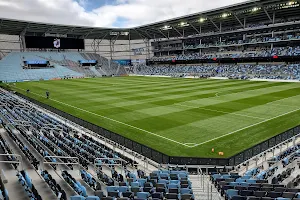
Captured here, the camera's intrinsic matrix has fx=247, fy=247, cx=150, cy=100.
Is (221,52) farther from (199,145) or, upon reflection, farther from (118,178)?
(118,178)

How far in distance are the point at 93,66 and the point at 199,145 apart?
84.5 m

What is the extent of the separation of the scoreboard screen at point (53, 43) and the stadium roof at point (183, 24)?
2.04m

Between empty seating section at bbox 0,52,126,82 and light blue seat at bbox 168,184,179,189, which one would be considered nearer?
light blue seat at bbox 168,184,179,189

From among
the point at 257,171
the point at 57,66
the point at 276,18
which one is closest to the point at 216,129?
the point at 257,171

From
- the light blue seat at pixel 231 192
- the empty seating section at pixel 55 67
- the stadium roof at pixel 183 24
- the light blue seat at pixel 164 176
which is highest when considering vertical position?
the stadium roof at pixel 183 24

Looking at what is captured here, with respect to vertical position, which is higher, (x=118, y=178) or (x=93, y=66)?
(x=93, y=66)

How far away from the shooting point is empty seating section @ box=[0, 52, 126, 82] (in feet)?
249

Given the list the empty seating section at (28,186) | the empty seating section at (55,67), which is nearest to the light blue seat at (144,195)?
the empty seating section at (28,186)

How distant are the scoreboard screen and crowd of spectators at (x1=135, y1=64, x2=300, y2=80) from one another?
27.3m

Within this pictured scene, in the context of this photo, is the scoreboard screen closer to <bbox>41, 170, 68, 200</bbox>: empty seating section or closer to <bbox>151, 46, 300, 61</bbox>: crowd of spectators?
<bbox>151, 46, 300, 61</bbox>: crowd of spectators

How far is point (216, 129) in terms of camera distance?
22125mm

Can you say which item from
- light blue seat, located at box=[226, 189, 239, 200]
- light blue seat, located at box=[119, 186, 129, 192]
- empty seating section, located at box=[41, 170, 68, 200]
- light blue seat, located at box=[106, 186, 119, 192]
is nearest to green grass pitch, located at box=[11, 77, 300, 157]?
light blue seat, located at box=[226, 189, 239, 200]

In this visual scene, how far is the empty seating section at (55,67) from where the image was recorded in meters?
75.8

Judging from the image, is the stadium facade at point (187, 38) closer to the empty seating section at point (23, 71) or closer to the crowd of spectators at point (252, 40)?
the crowd of spectators at point (252, 40)
